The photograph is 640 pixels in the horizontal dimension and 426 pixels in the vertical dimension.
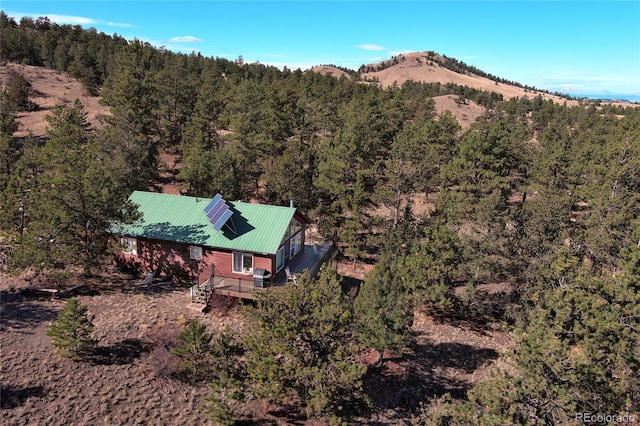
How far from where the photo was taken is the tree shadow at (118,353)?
17.2 meters

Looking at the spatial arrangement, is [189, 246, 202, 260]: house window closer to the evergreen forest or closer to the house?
the house

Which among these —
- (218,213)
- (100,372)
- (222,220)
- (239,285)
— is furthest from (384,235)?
(100,372)

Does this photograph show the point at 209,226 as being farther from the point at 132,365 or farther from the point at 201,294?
the point at 132,365

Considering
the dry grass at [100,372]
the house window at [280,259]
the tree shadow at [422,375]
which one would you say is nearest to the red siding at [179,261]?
the house window at [280,259]

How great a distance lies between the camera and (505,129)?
39.0m

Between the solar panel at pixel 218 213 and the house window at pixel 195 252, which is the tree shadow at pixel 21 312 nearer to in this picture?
the house window at pixel 195 252

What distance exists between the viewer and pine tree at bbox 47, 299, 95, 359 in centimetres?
1631

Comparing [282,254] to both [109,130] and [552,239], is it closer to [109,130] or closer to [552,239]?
[552,239]

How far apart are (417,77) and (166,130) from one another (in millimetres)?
168312

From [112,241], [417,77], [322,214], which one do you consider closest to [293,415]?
[112,241]

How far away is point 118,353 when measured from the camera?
17703mm

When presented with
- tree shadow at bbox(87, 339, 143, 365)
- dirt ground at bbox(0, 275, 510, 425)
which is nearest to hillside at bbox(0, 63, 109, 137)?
dirt ground at bbox(0, 275, 510, 425)

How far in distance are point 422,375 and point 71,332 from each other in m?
15.6

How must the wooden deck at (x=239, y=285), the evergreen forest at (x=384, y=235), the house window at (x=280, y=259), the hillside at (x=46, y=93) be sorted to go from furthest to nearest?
1. the hillside at (x=46, y=93)
2. the house window at (x=280, y=259)
3. the wooden deck at (x=239, y=285)
4. the evergreen forest at (x=384, y=235)
